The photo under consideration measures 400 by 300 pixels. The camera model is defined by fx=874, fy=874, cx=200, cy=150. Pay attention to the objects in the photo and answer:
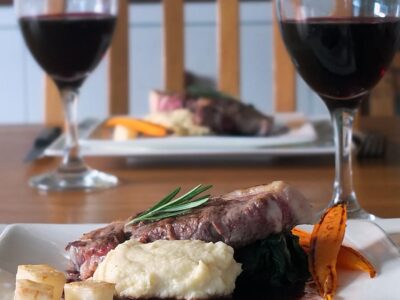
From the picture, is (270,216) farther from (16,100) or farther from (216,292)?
(16,100)

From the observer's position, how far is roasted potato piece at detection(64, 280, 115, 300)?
654mm

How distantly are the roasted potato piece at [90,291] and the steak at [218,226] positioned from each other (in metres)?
0.10

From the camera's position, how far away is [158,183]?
4.34 ft

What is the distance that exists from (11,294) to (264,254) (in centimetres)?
23

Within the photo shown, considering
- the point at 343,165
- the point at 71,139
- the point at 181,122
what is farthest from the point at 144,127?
the point at 343,165

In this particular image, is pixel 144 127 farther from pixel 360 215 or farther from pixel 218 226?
pixel 218 226

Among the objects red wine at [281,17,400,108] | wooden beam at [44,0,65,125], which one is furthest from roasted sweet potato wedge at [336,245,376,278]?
wooden beam at [44,0,65,125]

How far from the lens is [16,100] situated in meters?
4.19

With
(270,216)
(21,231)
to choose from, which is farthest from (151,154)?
(270,216)

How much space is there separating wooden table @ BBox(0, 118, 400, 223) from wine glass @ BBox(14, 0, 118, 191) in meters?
0.06

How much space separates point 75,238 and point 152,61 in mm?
3253

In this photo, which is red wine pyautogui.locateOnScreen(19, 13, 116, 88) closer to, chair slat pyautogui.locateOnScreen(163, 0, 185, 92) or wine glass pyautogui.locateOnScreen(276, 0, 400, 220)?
wine glass pyautogui.locateOnScreen(276, 0, 400, 220)

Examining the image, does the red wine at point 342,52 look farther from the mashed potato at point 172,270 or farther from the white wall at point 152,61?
the white wall at point 152,61

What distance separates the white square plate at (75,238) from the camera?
0.73 meters
